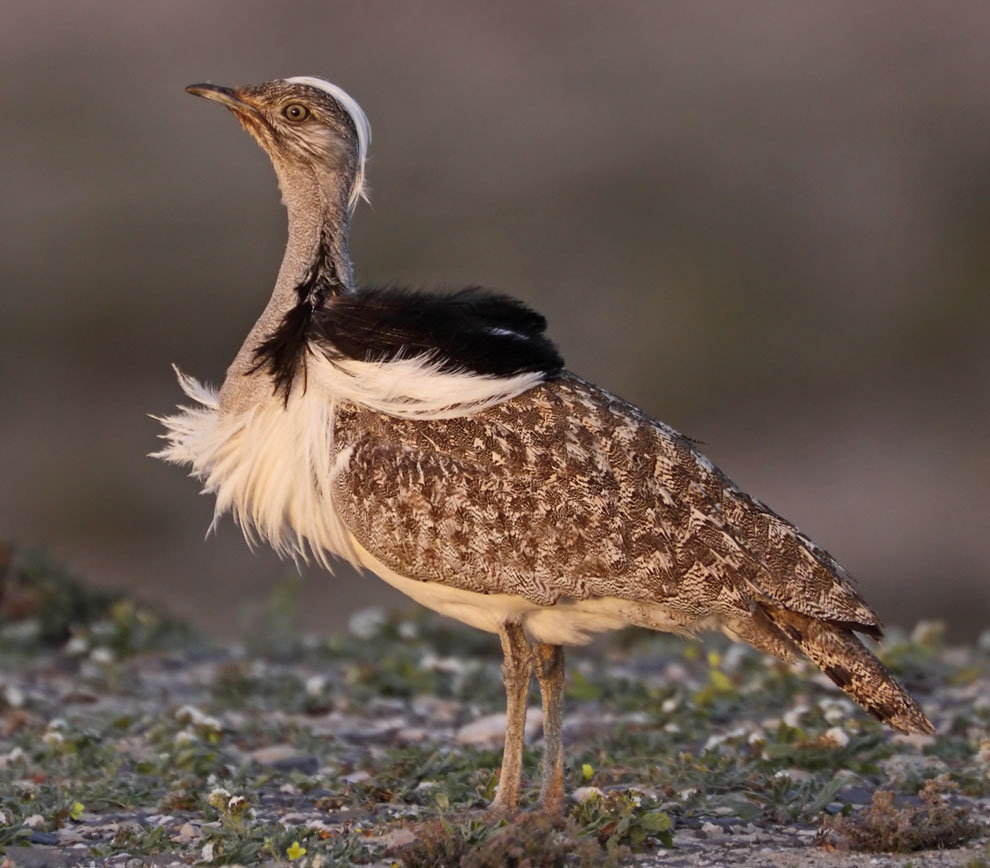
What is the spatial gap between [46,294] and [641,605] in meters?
13.8

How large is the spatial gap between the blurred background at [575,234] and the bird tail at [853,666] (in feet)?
23.6

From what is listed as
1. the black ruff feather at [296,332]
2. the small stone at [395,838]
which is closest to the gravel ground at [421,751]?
the small stone at [395,838]

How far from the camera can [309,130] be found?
20.4 ft

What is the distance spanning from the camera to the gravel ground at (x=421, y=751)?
524 centimetres

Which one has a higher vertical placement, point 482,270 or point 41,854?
point 482,270

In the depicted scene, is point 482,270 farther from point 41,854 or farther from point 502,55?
point 41,854

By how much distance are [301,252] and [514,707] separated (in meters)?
1.82

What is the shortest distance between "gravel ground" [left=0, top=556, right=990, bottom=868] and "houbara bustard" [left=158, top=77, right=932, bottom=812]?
49cm

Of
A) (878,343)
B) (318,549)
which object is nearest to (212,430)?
(318,549)

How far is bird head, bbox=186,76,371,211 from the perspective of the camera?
622 centimetres

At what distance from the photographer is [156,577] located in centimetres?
1355

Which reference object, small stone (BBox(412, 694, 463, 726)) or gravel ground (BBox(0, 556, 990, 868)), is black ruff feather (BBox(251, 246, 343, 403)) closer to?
gravel ground (BBox(0, 556, 990, 868))

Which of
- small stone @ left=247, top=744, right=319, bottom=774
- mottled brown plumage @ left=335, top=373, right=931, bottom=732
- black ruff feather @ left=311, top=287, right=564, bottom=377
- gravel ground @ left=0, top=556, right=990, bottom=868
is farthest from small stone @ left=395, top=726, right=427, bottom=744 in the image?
black ruff feather @ left=311, top=287, right=564, bottom=377

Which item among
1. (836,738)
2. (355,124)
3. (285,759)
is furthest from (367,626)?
(355,124)
